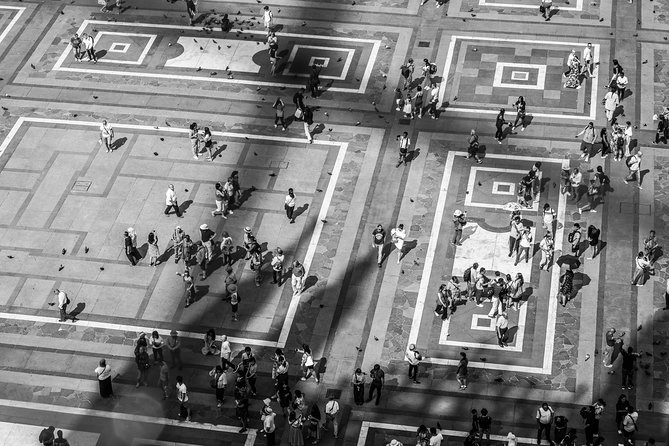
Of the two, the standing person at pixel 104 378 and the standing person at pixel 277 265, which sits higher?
the standing person at pixel 277 265

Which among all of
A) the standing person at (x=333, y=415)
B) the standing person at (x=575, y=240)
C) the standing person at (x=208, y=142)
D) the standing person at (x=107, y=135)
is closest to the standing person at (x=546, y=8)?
the standing person at (x=575, y=240)

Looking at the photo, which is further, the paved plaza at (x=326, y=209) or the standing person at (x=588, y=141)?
the standing person at (x=588, y=141)

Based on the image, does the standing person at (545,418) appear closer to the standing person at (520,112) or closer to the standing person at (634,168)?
the standing person at (634,168)

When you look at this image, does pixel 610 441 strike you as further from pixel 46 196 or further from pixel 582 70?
pixel 46 196

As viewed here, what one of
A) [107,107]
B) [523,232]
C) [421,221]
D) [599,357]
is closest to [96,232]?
[107,107]

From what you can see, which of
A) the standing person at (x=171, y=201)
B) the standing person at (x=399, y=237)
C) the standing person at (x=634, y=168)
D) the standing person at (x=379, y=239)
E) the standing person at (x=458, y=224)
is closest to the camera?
the standing person at (x=379, y=239)

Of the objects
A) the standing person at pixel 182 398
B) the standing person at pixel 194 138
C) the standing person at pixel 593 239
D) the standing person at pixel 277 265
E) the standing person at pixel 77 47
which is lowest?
the standing person at pixel 182 398

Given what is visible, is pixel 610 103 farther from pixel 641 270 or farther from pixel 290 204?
pixel 290 204
